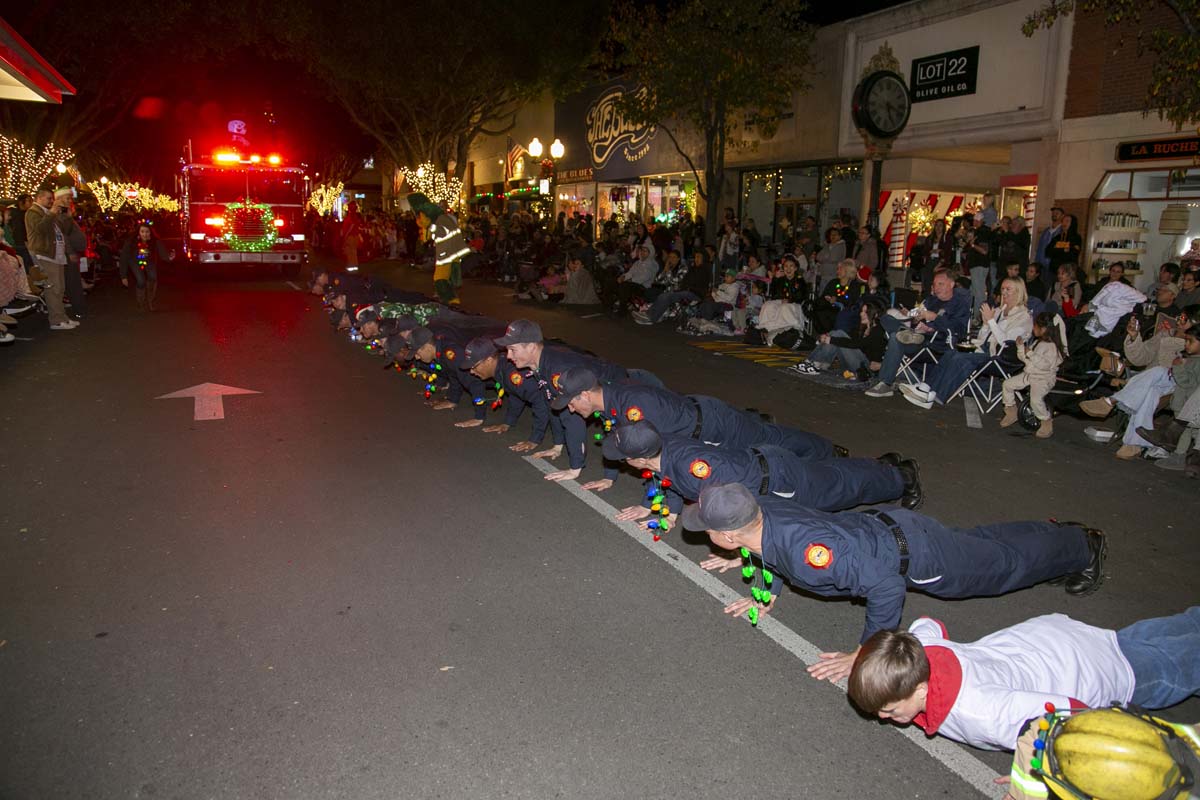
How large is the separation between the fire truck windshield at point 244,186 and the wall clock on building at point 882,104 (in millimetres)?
15364

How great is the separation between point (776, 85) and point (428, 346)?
1510cm

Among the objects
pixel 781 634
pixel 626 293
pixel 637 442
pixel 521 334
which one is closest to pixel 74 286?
pixel 626 293

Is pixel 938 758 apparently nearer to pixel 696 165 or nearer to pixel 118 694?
pixel 118 694

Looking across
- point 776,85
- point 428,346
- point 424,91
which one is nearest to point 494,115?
point 424,91

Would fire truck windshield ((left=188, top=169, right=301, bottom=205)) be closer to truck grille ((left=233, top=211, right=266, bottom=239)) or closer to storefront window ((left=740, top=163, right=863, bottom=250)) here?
truck grille ((left=233, top=211, right=266, bottom=239))

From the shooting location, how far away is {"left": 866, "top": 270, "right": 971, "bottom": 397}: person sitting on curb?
9.81 m

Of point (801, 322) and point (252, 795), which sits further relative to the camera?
point (801, 322)

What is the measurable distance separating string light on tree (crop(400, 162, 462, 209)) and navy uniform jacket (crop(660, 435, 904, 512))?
29533 millimetres

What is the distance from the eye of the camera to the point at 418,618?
171 inches

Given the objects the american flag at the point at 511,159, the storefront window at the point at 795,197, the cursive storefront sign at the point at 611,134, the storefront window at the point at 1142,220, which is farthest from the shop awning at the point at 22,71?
the american flag at the point at 511,159

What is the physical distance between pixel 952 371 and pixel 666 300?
7.11 meters

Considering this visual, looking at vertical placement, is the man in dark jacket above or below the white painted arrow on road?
above

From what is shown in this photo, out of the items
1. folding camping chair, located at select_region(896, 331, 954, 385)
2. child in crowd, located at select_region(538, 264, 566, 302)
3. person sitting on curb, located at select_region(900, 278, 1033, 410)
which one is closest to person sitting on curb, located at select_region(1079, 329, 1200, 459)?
person sitting on curb, located at select_region(900, 278, 1033, 410)

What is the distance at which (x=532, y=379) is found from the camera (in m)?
6.69
